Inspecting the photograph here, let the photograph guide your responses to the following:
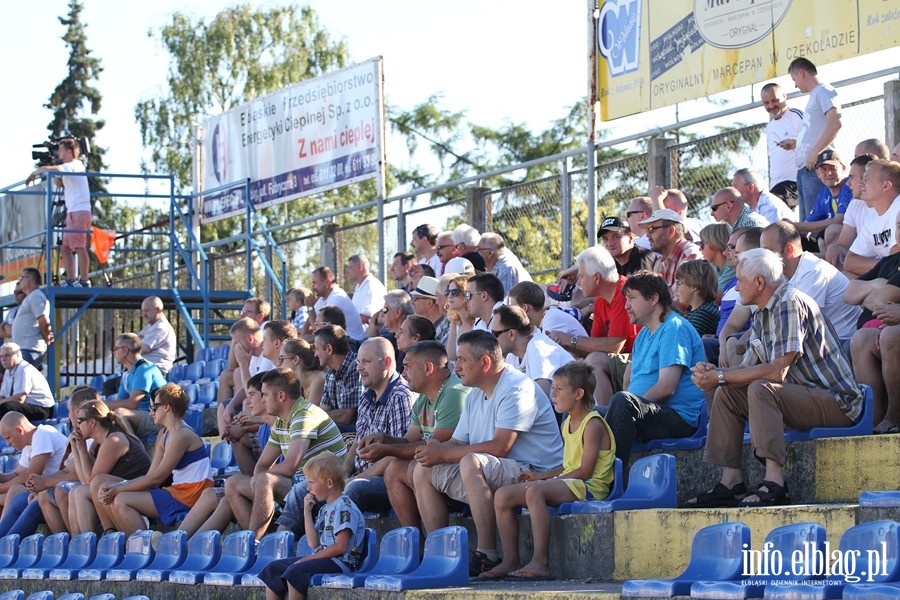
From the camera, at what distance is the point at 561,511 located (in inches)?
248

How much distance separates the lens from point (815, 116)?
9.55 meters

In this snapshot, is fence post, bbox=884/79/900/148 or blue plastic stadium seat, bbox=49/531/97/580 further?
fence post, bbox=884/79/900/148

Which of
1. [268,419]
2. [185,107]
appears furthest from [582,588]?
[185,107]

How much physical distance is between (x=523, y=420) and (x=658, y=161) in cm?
530

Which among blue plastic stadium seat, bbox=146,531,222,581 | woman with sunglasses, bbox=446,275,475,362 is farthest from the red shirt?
blue plastic stadium seat, bbox=146,531,222,581

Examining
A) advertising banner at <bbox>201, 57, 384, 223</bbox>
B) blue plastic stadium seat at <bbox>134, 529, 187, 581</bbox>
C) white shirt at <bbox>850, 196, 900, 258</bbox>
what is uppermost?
advertising banner at <bbox>201, 57, 384, 223</bbox>

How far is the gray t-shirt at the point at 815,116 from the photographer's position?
9.50m

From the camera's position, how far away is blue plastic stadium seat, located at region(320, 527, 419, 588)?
6.39m

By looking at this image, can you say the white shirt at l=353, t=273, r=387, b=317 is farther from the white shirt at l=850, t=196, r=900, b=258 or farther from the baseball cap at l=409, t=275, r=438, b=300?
the white shirt at l=850, t=196, r=900, b=258

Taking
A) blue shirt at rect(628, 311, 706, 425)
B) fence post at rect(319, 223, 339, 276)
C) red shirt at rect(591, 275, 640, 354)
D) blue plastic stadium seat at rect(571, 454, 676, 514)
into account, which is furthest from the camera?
fence post at rect(319, 223, 339, 276)

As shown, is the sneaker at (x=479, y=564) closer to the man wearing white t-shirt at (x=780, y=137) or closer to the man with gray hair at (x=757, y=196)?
the man with gray hair at (x=757, y=196)

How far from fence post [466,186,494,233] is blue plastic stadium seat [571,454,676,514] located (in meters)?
7.26

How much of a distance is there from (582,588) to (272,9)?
28509 mm

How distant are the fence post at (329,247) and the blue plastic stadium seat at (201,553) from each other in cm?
780
